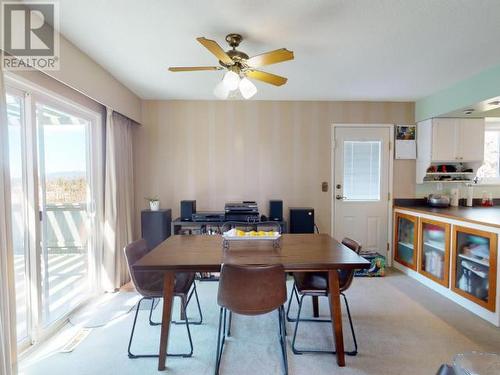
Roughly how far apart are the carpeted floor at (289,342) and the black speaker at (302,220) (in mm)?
1032

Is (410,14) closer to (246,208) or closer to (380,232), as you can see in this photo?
(246,208)

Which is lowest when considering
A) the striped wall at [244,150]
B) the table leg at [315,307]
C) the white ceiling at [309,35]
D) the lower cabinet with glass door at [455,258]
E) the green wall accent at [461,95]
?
the table leg at [315,307]

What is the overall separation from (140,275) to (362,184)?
10.4 feet

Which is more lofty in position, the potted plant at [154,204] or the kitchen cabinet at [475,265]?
the potted plant at [154,204]

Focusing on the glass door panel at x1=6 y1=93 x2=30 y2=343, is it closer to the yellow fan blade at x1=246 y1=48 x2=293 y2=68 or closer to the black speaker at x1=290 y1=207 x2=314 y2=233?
the yellow fan blade at x1=246 y1=48 x2=293 y2=68

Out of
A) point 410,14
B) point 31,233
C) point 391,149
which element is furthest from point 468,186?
point 31,233

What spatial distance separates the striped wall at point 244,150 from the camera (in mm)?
3664

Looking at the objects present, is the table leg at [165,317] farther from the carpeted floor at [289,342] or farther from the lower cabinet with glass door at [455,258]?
the lower cabinet with glass door at [455,258]

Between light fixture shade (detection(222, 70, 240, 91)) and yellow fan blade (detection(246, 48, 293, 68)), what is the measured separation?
13 centimetres

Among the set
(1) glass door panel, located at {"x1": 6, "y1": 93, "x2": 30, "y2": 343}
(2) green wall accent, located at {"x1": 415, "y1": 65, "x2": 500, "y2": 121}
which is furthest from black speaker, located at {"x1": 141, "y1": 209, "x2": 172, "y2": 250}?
(2) green wall accent, located at {"x1": 415, "y1": 65, "x2": 500, "y2": 121}

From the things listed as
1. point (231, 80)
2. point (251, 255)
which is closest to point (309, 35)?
point (231, 80)

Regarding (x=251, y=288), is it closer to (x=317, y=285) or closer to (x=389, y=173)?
(x=317, y=285)

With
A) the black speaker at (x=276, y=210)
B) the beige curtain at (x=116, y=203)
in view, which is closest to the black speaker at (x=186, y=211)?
the beige curtain at (x=116, y=203)

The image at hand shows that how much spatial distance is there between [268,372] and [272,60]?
7.14 ft
